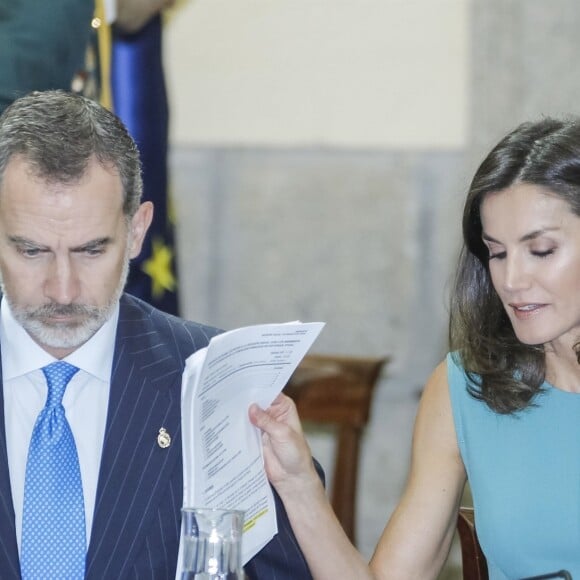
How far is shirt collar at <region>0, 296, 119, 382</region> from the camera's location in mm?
2025

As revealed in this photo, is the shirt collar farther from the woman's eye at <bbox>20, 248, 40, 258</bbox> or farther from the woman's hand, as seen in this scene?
the woman's hand

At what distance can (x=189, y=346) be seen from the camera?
2.17 metres

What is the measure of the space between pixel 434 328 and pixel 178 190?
1.05 metres

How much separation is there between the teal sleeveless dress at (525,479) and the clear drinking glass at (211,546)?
2.39 ft

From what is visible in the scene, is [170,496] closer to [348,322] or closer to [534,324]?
[534,324]

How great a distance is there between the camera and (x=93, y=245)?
1.99m

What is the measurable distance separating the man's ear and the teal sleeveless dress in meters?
0.65

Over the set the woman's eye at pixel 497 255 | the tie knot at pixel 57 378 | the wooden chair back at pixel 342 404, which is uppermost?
the woman's eye at pixel 497 255

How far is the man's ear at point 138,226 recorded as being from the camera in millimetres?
2109

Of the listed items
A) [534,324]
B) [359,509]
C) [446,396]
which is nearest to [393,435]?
[359,509]

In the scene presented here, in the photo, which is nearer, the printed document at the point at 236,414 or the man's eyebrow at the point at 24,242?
the printed document at the point at 236,414

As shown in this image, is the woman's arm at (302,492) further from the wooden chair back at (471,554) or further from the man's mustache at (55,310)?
the man's mustache at (55,310)

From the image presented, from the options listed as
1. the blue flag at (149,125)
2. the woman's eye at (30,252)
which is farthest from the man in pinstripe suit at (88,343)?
the blue flag at (149,125)

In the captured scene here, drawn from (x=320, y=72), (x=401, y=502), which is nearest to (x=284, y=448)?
(x=401, y=502)
